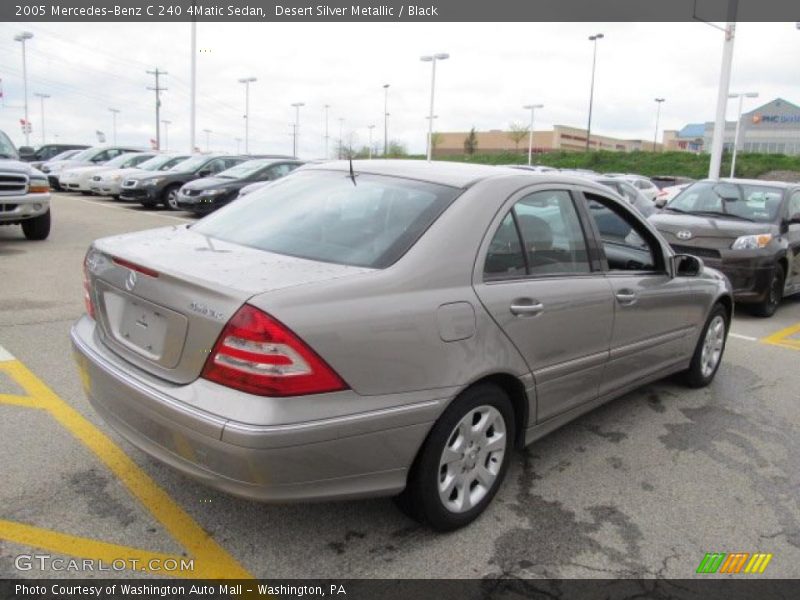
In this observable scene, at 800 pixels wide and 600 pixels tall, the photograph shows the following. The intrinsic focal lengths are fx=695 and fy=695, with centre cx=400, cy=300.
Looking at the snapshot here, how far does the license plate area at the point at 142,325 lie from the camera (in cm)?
266

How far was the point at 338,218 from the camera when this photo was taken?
10.7ft

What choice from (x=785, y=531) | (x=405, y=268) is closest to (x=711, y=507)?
(x=785, y=531)

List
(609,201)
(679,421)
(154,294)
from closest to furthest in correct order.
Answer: (154,294), (609,201), (679,421)

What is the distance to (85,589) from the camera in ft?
8.27

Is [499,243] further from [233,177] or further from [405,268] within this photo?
[233,177]

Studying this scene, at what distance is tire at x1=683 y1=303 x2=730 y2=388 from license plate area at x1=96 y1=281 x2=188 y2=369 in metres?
3.81

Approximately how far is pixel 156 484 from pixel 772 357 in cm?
545

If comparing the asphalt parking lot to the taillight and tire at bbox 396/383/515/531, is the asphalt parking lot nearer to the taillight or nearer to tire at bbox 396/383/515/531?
tire at bbox 396/383/515/531

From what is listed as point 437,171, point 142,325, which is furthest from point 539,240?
point 142,325

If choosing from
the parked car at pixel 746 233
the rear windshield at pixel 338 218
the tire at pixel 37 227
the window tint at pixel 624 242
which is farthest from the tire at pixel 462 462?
the tire at pixel 37 227

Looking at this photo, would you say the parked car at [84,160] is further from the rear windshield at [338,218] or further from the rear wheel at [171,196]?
the rear windshield at [338,218]

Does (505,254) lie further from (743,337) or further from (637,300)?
(743,337)
